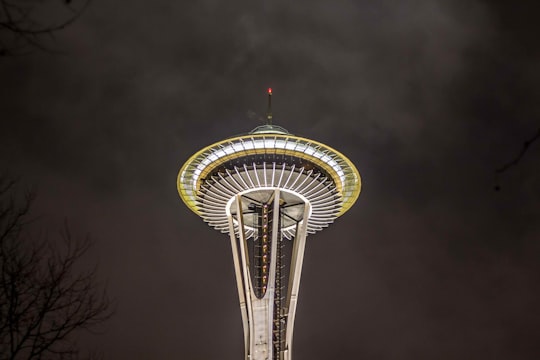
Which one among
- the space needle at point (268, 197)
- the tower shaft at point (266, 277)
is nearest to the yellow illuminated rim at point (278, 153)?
the space needle at point (268, 197)

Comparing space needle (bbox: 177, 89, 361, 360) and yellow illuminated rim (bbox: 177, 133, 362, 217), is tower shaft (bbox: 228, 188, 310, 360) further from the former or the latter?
yellow illuminated rim (bbox: 177, 133, 362, 217)

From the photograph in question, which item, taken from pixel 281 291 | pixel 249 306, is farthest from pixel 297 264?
pixel 249 306

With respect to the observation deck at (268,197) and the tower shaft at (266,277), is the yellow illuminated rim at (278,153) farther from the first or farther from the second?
the tower shaft at (266,277)

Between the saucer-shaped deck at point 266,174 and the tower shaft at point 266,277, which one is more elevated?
the saucer-shaped deck at point 266,174

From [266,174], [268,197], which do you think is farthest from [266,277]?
[266,174]

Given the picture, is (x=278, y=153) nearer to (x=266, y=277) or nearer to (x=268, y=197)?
(x=268, y=197)

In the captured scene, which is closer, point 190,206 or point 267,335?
point 267,335

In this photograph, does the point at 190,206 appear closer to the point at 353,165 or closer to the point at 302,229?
the point at 302,229
